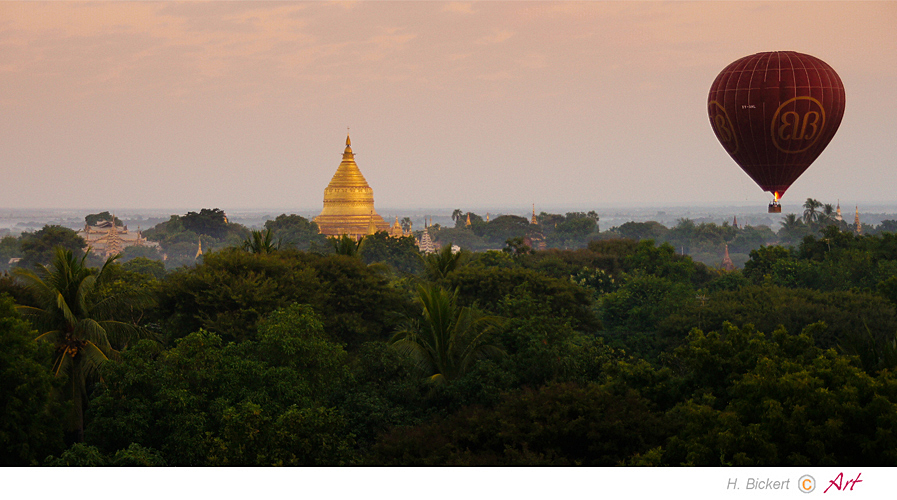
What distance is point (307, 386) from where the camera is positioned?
2402 cm

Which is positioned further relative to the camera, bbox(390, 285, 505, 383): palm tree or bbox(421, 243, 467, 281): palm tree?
bbox(421, 243, 467, 281): palm tree

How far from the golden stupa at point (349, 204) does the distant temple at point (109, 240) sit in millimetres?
31922

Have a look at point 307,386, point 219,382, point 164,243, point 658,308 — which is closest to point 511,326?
point 307,386

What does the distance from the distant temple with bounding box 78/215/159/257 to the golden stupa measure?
3192 centimetres

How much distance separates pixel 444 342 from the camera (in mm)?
26594

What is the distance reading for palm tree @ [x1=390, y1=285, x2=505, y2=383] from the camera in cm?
2639

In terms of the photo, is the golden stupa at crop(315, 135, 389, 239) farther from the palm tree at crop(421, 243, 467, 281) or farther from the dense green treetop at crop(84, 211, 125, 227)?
the palm tree at crop(421, 243, 467, 281)

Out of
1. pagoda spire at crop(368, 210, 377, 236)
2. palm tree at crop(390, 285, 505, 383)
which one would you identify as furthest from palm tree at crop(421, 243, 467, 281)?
pagoda spire at crop(368, 210, 377, 236)

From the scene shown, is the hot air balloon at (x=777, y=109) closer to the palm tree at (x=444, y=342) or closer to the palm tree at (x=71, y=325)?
the palm tree at (x=444, y=342)

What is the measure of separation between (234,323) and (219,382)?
815 centimetres

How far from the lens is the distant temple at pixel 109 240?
13612cm

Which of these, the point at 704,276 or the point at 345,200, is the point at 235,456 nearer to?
the point at 704,276

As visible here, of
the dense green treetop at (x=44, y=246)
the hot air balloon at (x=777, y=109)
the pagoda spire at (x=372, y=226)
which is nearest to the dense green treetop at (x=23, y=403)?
the hot air balloon at (x=777, y=109)

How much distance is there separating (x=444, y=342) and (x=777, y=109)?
1631 centimetres
